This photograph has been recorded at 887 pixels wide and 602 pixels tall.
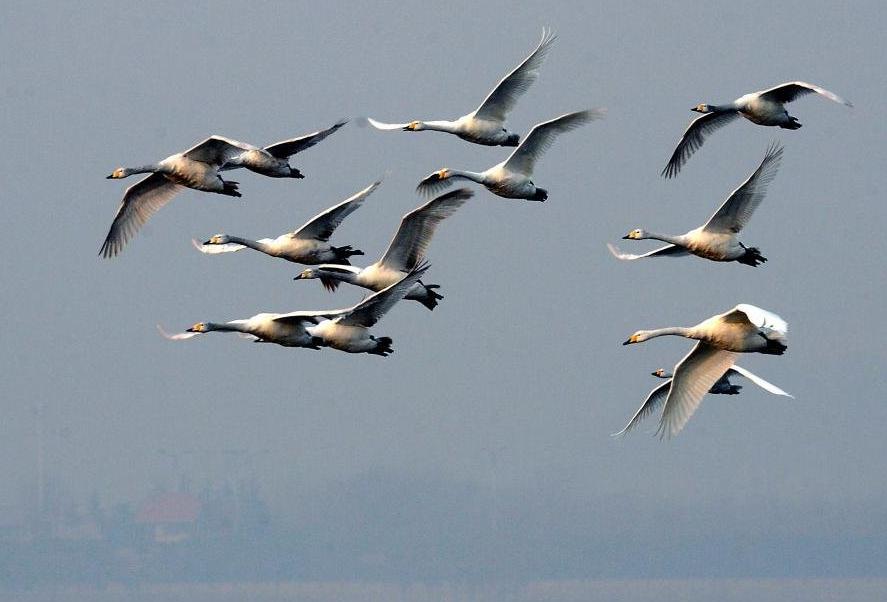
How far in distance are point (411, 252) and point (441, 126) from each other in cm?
470

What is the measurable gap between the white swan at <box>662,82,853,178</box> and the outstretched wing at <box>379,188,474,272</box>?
21.8ft

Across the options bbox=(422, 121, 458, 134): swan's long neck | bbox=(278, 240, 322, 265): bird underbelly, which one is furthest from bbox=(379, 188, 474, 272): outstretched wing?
bbox=(422, 121, 458, 134): swan's long neck

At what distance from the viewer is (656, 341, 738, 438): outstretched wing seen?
4656 cm

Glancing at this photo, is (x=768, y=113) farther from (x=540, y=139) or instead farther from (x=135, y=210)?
(x=135, y=210)

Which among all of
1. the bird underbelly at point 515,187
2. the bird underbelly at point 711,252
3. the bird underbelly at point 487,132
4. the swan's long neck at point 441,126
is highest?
the swan's long neck at point 441,126

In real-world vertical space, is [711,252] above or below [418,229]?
below

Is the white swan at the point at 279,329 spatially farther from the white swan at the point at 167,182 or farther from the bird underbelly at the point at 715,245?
the bird underbelly at the point at 715,245

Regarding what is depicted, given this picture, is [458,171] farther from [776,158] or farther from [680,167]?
[776,158]

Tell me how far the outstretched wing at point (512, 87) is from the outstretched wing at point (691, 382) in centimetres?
923

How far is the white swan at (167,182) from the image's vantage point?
5031cm

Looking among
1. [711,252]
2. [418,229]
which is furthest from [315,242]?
[711,252]

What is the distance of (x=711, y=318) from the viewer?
45344 mm

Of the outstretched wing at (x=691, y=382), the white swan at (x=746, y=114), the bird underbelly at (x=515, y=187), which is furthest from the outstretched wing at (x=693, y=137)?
the outstretched wing at (x=691, y=382)

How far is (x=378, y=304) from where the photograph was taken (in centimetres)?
4566
